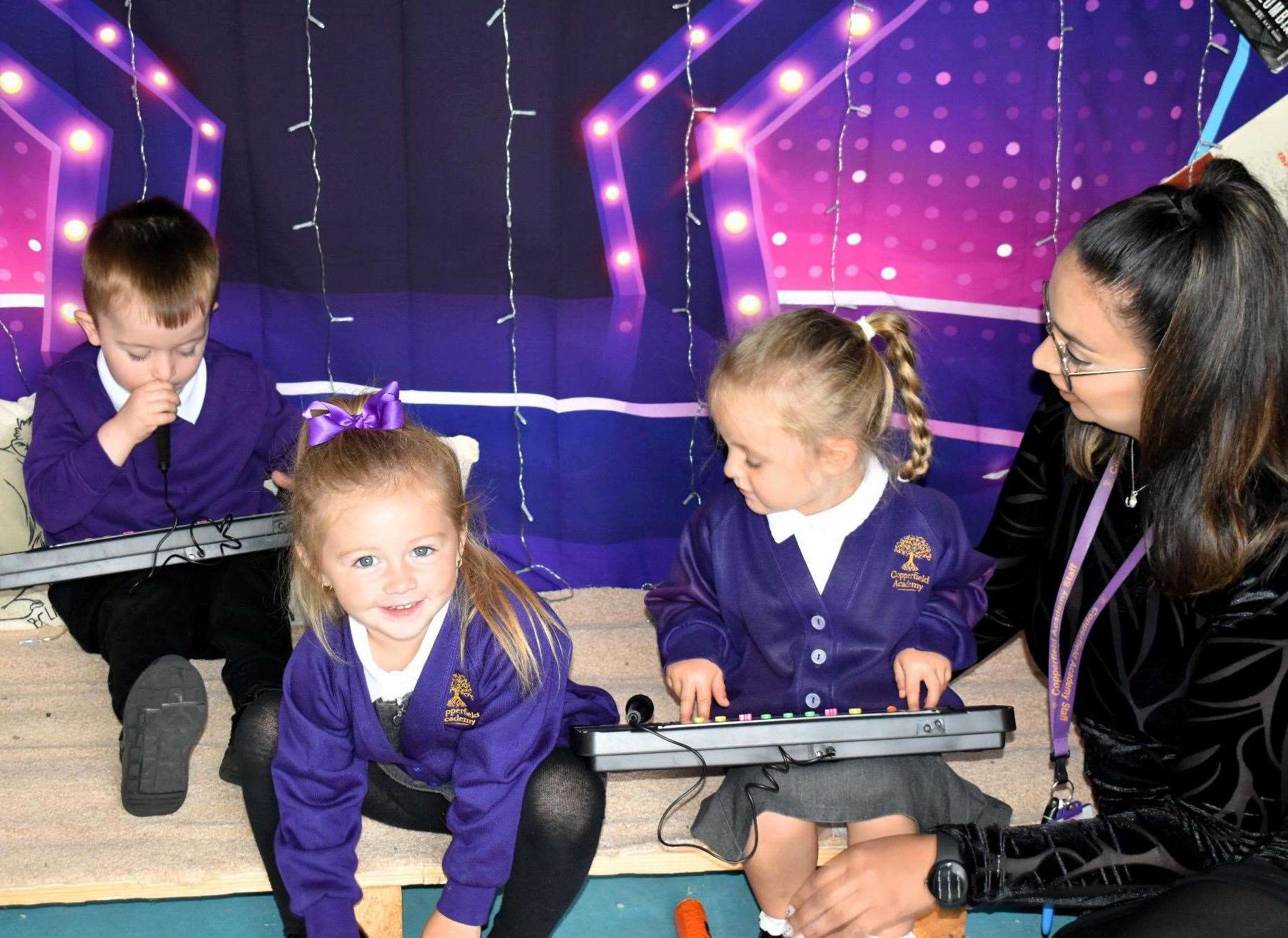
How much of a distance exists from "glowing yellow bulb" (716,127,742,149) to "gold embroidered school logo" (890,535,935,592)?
27.0 inches

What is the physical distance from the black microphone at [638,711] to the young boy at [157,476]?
18.3 inches

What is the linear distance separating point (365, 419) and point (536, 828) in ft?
1.56

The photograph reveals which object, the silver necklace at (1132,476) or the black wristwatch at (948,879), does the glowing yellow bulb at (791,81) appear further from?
the black wristwatch at (948,879)

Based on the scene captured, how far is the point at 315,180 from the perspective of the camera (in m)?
1.84

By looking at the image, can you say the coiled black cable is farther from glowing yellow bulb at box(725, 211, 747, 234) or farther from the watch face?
glowing yellow bulb at box(725, 211, 747, 234)

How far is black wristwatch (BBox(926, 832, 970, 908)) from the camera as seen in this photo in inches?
50.6

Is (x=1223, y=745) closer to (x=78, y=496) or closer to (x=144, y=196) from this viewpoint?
(x=78, y=496)

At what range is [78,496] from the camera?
1.68 meters

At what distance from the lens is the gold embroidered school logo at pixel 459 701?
137 centimetres

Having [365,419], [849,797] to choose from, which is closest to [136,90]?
[365,419]

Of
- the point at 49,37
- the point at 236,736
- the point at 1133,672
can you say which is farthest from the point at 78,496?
the point at 1133,672

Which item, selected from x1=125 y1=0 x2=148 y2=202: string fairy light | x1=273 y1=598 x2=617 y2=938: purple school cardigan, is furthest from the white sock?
x1=125 y1=0 x2=148 y2=202: string fairy light

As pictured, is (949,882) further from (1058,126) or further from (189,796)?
(1058,126)

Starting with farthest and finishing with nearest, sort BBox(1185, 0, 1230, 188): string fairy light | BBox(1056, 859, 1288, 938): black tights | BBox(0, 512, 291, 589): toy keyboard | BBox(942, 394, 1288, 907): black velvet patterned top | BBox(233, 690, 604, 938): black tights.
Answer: BBox(1185, 0, 1230, 188): string fairy light < BBox(0, 512, 291, 589): toy keyboard < BBox(233, 690, 604, 938): black tights < BBox(942, 394, 1288, 907): black velvet patterned top < BBox(1056, 859, 1288, 938): black tights
